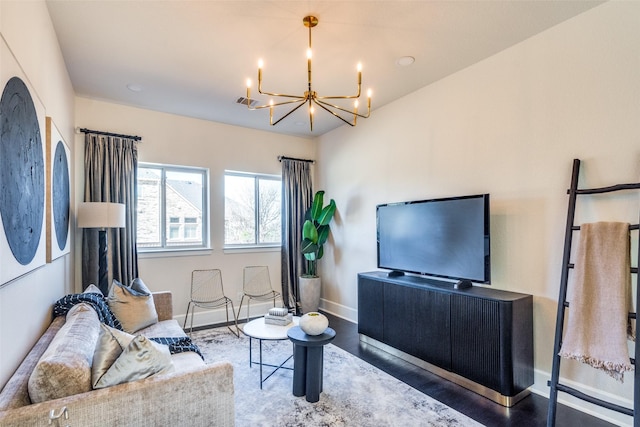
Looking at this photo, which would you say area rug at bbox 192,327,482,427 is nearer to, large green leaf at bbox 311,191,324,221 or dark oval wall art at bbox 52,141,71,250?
dark oval wall art at bbox 52,141,71,250

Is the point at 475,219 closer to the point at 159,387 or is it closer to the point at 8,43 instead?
the point at 159,387

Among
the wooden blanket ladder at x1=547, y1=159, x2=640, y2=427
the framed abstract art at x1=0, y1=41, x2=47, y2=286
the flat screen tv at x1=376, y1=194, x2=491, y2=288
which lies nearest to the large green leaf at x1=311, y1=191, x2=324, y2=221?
the flat screen tv at x1=376, y1=194, x2=491, y2=288

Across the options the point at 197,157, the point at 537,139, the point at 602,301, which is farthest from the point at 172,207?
the point at 602,301

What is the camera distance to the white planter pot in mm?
5172

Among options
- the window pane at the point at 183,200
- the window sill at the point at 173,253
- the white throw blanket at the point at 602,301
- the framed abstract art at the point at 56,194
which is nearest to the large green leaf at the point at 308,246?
the window sill at the point at 173,253

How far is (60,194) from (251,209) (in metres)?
2.85

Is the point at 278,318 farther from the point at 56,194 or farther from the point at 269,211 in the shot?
the point at 269,211

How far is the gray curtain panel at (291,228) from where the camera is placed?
5.39 metres

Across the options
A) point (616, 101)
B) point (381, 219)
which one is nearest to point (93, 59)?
point (381, 219)

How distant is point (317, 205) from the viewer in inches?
211

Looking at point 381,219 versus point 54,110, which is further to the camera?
point 381,219

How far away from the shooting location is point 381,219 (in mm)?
4062

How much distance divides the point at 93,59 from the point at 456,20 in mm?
3194

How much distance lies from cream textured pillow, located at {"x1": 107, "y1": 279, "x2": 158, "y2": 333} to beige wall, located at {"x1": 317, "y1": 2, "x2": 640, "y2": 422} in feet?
9.73
